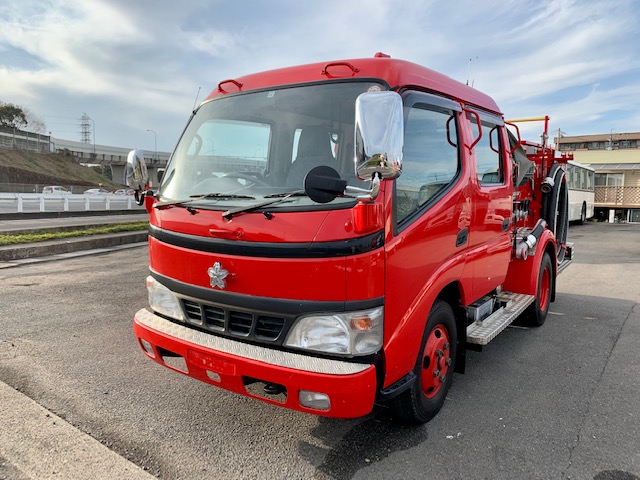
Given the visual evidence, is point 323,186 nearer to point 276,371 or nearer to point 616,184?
point 276,371

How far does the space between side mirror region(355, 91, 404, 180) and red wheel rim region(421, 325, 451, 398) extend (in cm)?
144

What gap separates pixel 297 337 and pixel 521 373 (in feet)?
8.60

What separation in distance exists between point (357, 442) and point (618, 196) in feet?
100

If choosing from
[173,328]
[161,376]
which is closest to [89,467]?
[173,328]

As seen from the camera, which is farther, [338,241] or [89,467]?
[89,467]

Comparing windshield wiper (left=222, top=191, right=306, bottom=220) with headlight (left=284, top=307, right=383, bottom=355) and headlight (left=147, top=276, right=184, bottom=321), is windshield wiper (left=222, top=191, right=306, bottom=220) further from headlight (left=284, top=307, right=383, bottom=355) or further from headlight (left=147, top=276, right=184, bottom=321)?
headlight (left=147, top=276, right=184, bottom=321)

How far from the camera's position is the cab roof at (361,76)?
2.75m

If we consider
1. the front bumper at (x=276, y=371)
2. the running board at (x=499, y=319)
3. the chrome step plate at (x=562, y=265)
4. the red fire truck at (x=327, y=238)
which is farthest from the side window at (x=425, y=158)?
the chrome step plate at (x=562, y=265)

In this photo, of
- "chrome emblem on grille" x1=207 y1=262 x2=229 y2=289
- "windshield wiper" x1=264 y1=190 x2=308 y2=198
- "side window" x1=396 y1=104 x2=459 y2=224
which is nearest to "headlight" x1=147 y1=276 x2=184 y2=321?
"chrome emblem on grille" x1=207 y1=262 x2=229 y2=289

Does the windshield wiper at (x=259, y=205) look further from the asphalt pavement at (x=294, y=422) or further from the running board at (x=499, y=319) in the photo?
the running board at (x=499, y=319)

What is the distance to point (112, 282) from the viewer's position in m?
7.22

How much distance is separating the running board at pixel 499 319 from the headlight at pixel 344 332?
148 centimetres

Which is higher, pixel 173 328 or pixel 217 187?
pixel 217 187

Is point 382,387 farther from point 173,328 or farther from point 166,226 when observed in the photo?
point 166,226
